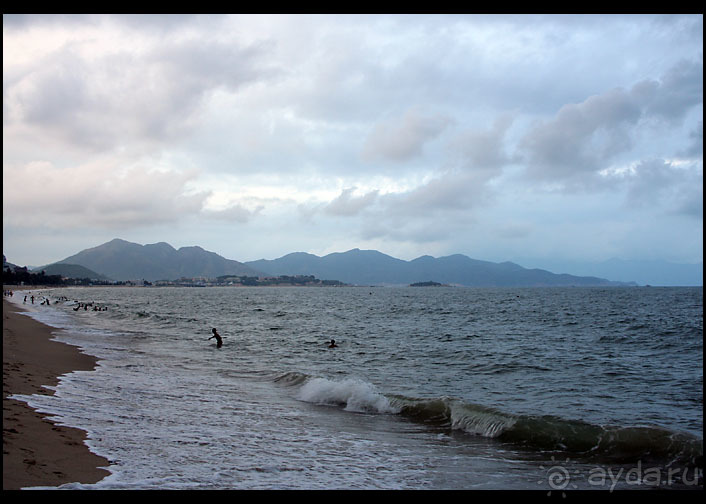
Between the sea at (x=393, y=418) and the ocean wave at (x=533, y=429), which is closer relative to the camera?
the sea at (x=393, y=418)

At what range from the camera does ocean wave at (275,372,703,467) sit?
10445 mm

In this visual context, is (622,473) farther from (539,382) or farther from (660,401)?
(539,382)

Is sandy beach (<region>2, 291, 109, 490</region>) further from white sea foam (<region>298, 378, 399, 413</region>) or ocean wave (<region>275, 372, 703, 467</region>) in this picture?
ocean wave (<region>275, 372, 703, 467</region>)

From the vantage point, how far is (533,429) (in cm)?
1201

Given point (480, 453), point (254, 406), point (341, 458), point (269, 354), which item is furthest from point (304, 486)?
point (269, 354)

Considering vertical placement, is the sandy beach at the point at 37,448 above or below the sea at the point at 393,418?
above

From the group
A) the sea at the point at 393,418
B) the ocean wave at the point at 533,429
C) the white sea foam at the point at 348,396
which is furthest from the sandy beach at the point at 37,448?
the ocean wave at the point at 533,429

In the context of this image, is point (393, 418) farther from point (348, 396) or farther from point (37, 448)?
point (37, 448)

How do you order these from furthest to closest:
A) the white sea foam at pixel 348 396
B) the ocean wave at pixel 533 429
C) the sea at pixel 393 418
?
the white sea foam at pixel 348 396 → the ocean wave at pixel 533 429 → the sea at pixel 393 418

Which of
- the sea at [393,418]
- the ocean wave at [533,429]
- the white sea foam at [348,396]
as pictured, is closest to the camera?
the sea at [393,418]

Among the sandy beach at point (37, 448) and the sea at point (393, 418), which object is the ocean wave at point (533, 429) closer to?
the sea at point (393, 418)

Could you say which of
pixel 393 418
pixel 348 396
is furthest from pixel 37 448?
pixel 348 396

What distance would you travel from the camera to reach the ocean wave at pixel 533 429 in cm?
1045
